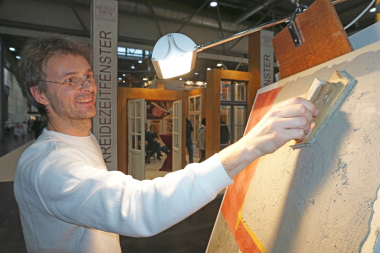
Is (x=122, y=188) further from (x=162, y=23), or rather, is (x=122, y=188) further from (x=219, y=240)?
(x=162, y=23)

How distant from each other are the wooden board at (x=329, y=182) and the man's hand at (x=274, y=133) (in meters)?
0.10

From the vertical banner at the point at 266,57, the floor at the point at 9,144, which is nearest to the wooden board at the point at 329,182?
the vertical banner at the point at 266,57

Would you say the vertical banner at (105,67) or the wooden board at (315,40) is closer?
the wooden board at (315,40)

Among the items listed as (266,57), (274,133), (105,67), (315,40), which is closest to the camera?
(274,133)

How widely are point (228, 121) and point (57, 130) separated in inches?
243

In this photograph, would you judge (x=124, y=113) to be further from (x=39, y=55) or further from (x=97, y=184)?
(x=97, y=184)

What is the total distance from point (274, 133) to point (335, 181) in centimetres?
21

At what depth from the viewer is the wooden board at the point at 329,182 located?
555 mm

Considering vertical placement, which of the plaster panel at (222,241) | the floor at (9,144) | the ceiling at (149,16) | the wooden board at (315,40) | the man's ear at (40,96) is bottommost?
the floor at (9,144)

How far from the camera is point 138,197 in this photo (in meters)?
0.65

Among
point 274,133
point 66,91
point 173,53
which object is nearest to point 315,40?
point 274,133

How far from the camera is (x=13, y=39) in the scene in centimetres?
1069

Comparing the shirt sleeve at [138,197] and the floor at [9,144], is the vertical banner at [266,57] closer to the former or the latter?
the shirt sleeve at [138,197]

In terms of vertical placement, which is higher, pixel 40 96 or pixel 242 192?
pixel 40 96
